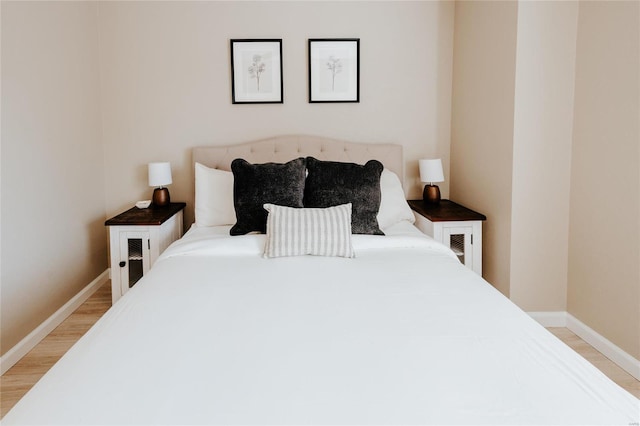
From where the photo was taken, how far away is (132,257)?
3262 millimetres

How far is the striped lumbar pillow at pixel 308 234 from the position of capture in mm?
2549

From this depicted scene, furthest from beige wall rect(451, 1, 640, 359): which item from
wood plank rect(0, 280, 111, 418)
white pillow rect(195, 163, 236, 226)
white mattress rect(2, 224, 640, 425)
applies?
wood plank rect(0, 280, 111, 418)

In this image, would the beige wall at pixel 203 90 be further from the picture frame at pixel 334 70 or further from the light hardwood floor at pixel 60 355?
the light hardwood floor at pixel 60 355

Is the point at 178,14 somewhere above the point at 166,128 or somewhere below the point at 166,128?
above

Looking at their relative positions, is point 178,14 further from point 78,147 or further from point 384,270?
point 384,270

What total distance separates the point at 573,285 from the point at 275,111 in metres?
2.37

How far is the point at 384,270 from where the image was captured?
7.55ft

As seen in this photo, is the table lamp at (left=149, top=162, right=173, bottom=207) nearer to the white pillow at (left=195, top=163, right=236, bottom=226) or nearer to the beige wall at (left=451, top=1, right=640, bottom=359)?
the white pillow at (left=195, top=163, right=236, bottom=226)

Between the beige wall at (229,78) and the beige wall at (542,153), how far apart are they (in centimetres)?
101

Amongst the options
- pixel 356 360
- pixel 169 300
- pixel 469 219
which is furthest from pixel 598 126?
pixel 169 300

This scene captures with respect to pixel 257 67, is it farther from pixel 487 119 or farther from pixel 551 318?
pixel 551 318

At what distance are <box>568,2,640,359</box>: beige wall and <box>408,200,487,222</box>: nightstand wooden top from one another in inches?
24.2

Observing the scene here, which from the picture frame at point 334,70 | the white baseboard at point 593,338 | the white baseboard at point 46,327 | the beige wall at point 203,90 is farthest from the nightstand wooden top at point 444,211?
the white baseboard at point 46,327

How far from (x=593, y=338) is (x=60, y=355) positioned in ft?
9.64
